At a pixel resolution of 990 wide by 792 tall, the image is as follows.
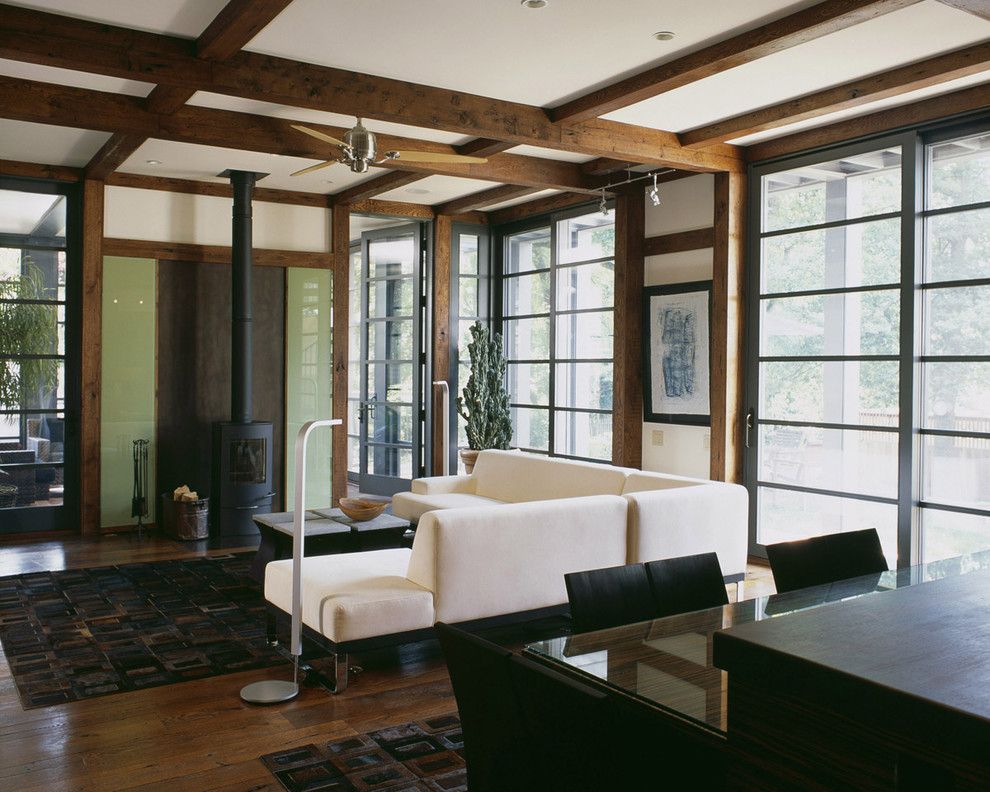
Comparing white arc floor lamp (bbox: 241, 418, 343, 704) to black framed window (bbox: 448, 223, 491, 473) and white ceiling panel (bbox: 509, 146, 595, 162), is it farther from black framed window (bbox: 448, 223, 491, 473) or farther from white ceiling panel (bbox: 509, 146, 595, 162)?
black framed window (bbox: 448, 223, 491, 473)

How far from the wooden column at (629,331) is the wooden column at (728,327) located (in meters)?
0.97

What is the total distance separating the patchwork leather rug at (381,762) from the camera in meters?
2.86

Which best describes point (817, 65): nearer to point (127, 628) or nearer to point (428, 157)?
point (428, 157)

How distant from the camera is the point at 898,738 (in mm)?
790

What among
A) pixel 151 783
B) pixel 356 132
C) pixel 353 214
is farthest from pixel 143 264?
pixel 151 783

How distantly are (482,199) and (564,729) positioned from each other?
6.91m

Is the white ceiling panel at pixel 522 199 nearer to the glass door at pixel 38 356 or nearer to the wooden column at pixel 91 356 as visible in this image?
the wooden column at pixel 91 356

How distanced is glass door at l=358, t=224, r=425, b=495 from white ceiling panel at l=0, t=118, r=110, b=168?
311cm

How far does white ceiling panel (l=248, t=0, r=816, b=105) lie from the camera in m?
3.83

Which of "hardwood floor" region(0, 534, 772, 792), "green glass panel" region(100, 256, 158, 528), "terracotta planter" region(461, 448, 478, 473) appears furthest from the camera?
"terracotta planter" region(461, 448, 478, 473)

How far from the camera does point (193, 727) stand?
3318 millimetres

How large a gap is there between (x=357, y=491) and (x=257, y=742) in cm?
635

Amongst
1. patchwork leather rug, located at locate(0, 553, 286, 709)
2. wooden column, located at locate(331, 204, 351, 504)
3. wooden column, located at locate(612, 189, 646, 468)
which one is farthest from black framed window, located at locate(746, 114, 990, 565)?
wooden column, located at locate(331, 204, 351, 504)

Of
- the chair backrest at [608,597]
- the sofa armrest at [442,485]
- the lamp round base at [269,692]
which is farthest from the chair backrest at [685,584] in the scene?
the sofa armrest at [442,485]
